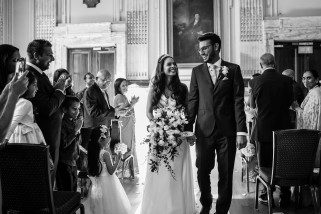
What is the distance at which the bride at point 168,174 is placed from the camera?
4.05m

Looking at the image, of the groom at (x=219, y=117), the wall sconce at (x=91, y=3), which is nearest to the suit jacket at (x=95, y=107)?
the groom at (x=219, y=117)

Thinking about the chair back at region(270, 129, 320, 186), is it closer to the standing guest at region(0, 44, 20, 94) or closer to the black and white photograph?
the black and white photograph

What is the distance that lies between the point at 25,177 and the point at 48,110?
3.15 ft

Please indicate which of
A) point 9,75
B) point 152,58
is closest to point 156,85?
point 9,75

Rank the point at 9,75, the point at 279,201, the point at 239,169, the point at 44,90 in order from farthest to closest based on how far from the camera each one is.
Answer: the point at 239,169 → the point at 279,201 → the point at 44,90 → the point at 9,75

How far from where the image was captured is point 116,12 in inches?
428

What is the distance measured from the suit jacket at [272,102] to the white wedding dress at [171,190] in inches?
42.0

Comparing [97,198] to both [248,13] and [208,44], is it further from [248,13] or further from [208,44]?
[248,13]

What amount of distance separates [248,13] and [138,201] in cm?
708

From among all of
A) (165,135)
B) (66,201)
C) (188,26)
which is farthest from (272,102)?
A: (188,26)

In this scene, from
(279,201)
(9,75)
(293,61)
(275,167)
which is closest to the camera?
(9,75)

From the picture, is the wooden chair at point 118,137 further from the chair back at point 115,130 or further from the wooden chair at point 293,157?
the wooden chair at point 293,157

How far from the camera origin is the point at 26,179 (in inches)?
101

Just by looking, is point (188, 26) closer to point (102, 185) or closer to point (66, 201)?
point (102, 185)
